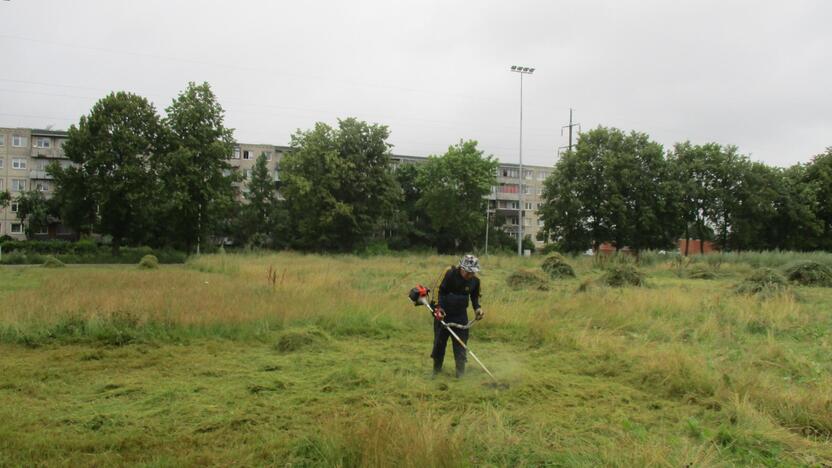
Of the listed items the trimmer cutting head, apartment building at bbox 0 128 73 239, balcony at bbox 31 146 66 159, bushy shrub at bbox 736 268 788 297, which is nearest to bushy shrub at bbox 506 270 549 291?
bushy shrub at bbox 736 268 788 297

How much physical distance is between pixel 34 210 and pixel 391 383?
68.1 meters

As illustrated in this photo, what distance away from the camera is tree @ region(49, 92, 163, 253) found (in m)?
35.7

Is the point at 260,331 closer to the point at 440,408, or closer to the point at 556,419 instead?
the point at 440,408

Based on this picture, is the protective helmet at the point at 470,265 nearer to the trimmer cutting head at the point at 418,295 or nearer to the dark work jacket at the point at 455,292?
the dark work jacket at the point at 455,292

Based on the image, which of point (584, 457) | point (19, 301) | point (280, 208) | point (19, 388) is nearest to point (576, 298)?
point (584, 457)

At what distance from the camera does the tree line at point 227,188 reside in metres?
36.4

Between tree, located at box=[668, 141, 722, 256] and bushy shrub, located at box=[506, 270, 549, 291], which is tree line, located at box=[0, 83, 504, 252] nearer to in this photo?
tree, located at box=[668, 141, 722, 256]

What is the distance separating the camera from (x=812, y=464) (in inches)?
169

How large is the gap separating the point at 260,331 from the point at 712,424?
7.38 metres

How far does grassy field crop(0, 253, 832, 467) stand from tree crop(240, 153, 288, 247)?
43.8 metres

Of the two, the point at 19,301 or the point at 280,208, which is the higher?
the point at 280,208

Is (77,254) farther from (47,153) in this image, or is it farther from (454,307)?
(47,153)

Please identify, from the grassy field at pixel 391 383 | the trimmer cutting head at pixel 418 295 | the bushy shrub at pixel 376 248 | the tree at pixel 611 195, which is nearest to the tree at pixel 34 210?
the bushy shrub at pixel 376 248

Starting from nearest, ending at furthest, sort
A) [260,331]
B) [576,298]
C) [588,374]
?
[588,374] < [260,331] < [576,298]
